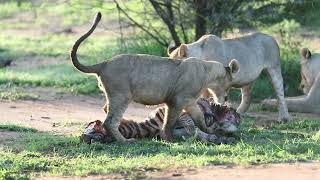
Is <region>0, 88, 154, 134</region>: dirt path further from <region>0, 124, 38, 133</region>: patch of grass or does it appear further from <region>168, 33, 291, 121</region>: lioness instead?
<region>168, 33, 291, 121</region>: lioness

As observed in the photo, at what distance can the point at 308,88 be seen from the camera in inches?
481

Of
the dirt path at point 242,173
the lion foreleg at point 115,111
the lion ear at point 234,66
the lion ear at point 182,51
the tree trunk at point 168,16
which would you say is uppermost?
the tree trunk at point 168,16

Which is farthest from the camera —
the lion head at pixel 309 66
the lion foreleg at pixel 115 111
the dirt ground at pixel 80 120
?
the lion head at pixel 309 66

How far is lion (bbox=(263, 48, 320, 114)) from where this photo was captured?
1171 cm

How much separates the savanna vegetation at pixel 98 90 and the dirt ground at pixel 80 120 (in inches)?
7.3

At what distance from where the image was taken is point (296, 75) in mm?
13352

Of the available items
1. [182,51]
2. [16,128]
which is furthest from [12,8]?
[16,128]

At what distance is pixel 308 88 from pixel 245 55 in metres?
2.19

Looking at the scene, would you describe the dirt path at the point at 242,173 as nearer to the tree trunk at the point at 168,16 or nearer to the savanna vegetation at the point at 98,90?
the savanna vegetation at the point at 98,90

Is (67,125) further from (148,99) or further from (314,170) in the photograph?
(314,170)

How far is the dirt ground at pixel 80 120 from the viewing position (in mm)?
6324

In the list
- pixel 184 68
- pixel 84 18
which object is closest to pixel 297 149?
pixel 184 68

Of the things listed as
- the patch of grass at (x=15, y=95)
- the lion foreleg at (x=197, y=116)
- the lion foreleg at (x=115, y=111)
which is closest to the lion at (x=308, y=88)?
the lion foreleg at (x=197, y=116)

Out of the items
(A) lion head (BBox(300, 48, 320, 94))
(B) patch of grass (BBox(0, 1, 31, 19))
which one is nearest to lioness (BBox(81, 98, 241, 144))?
(A) lion head (BBox(300, 48, 320, 94))
